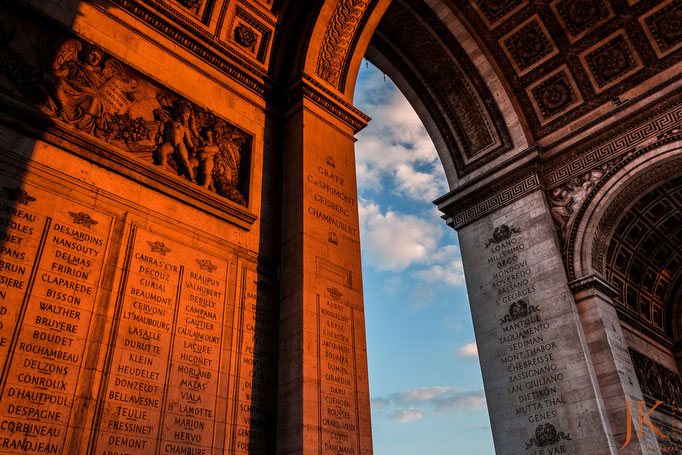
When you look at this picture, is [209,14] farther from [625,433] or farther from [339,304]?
[625,433]

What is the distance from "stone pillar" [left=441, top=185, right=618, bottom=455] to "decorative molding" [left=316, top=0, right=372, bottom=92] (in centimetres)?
762

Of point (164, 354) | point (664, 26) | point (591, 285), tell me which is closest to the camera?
point (164, 354)

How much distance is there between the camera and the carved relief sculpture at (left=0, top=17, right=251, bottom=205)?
6441mm

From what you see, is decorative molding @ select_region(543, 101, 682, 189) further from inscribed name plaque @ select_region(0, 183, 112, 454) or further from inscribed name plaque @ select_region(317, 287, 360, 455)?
inscribed name plaque @ select_region(0, 183, 112, 454)

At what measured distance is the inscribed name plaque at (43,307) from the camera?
496 centimetres

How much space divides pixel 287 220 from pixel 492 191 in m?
9.79

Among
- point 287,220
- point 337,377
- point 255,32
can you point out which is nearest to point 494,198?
point 255,32

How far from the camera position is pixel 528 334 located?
13672 mm

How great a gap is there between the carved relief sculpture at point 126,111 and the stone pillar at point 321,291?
108 centimetres

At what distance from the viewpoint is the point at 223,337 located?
7.01m

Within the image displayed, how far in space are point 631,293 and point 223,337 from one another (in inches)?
566

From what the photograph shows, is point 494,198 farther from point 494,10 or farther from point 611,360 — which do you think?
point 494,10

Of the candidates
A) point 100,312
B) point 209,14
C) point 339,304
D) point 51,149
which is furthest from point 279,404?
point 209,14

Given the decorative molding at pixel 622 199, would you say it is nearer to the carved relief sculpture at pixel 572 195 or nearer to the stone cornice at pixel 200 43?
the carved relief sculpture at pixel 572 195
